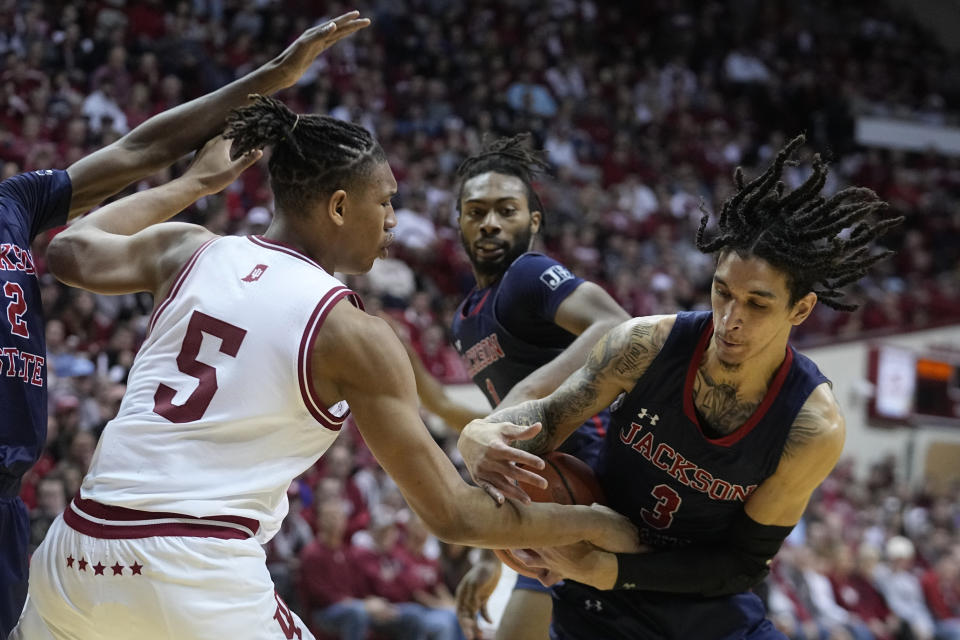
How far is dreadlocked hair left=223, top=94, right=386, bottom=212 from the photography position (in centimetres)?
280

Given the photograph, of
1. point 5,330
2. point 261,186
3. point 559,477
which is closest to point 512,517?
point 559,477

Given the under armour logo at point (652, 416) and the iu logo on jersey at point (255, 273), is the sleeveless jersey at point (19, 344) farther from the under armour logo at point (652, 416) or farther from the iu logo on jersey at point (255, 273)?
the under armour logo at point (652, 416)

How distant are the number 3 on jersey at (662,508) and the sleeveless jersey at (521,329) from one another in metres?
0.67

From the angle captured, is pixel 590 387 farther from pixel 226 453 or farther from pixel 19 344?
pixel 19 344

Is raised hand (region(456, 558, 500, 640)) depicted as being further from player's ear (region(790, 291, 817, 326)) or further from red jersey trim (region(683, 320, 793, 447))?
player's ear (region(790, 291, 817, 326))

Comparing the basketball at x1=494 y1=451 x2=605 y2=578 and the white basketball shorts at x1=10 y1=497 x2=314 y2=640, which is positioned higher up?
the white basketball shorts at x1=10 y1=497 x2=314 y2=640

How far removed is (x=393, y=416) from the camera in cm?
254

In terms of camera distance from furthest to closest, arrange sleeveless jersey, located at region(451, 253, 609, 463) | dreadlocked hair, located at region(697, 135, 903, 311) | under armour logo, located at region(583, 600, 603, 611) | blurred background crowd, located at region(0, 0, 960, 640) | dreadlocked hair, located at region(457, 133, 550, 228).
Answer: blurred background crowd, located at region(0, 0, 960, 640)
dreadlocked hair, located at region(457, 133, 550, 228)
sleeveless jersey, located at region(451, 253, 609, 463)
under armour logo, located at region(583, 600, 603, 611)
dreadlocked hair, located at region(697, 135, 903, 311)

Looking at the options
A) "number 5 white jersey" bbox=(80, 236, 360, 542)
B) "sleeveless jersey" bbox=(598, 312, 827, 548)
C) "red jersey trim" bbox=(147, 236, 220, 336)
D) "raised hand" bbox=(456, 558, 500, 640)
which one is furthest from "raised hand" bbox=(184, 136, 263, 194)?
"raised hand" bbox=(456, 558, 500, 640)

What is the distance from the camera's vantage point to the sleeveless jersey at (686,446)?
3.23 m

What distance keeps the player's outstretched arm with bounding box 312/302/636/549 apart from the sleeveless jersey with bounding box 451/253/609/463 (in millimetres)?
1463

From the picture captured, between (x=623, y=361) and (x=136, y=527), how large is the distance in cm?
148

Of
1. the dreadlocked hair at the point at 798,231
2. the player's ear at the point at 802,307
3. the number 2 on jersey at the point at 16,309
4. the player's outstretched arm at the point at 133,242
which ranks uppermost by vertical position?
the player's outstretched arm at the point at 133,242

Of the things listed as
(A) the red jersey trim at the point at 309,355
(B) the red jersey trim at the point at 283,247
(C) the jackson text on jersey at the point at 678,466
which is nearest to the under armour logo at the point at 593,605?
(C) the jackson text on jersey at the point at 678,466
